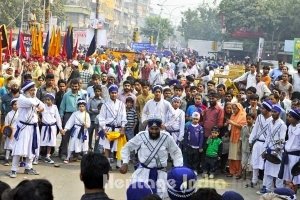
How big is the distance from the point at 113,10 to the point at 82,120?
9476 centimetres

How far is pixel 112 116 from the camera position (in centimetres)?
1043

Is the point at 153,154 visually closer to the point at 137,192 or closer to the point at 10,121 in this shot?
the point at 137,192

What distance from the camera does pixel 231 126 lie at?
10.3 metres

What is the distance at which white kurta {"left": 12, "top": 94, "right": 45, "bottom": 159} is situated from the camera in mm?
9266

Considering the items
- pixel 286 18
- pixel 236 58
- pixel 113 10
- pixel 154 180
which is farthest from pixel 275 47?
pixel 113 10

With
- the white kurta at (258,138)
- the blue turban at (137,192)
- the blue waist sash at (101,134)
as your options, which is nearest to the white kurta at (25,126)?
the blue waist sash at (101,134)

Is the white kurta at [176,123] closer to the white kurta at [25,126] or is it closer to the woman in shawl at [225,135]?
the woman in shawl at [225,135]

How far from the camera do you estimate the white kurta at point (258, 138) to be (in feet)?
30.1

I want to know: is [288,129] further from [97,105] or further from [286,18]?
[286,18]

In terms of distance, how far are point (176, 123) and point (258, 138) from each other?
1.72m

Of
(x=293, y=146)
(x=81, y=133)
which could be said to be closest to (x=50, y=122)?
(x=81, y=133)

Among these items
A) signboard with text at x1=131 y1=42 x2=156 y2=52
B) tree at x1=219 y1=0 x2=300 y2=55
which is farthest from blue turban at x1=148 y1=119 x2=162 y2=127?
tree at x1=219 y1=0 x2=300 y2=55

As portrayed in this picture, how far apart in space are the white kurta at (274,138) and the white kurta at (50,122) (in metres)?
3.97

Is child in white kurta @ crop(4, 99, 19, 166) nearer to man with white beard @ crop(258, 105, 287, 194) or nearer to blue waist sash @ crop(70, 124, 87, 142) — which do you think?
blue waist sash @ crop(70, 124, 87, 142)
